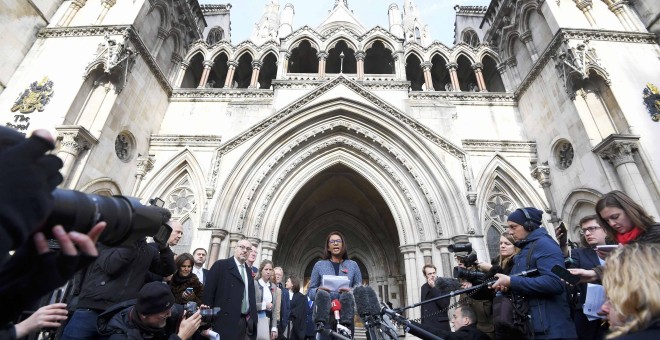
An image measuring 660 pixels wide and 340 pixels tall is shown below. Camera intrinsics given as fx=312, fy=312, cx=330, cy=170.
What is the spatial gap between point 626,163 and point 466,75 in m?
8.52

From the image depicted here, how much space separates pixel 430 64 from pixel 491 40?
3537 mm

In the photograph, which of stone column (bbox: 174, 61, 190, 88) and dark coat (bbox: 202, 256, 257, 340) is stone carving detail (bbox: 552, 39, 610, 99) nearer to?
dark coat (bbox: 202, 256, 257, 340)

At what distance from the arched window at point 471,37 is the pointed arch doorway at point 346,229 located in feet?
34.7

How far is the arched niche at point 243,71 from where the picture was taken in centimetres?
1492

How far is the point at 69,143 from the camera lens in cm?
793

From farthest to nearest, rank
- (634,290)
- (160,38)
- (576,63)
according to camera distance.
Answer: (160,38)
(576,63)
(634,290)

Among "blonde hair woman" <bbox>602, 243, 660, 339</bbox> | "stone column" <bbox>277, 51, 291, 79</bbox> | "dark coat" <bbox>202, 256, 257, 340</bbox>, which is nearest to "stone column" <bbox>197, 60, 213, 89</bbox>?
"stone column" <bbox>277, 51, 291, 79</bbox>

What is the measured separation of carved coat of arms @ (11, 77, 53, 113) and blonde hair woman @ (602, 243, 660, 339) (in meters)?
11.6

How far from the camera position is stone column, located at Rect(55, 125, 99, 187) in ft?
25.6

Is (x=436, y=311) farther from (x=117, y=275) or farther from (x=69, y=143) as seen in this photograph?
(x=69, y=143)

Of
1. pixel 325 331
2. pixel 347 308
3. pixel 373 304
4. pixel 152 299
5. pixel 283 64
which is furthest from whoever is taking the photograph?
pixel 283 64

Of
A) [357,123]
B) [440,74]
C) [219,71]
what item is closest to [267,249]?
[357,123]

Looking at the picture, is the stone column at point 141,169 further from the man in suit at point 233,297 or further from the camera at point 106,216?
the camera at point 106,216

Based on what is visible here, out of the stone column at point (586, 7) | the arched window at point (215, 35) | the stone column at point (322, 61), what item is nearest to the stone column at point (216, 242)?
the stone column at point (322, 61)
